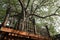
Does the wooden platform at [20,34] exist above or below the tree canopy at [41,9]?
below

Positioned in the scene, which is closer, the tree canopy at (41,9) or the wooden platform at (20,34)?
the wooden platform at (20,34)

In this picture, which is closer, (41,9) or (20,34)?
(20,34)

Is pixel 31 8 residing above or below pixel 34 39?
above

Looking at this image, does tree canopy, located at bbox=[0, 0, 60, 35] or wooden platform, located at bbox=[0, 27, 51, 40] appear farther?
tree canopy, located at bbox=[0, 0, 60, 35]

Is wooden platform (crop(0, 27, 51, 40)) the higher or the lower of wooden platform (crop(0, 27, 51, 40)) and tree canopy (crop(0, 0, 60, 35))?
the lower

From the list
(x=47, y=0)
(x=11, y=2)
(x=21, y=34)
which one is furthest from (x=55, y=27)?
(x=21, y=34)

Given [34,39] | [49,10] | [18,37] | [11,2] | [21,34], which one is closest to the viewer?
[21,34]

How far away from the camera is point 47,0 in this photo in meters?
17.6

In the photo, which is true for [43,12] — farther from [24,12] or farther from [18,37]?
[18,37]

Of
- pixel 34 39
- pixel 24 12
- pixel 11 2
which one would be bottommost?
pixel 34 39

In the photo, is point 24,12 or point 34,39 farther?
point 24,12

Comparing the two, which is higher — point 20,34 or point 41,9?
point 41,9

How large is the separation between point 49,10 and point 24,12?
549cm

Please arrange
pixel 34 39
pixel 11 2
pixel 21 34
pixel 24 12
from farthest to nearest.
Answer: pixel 11 2 < pixel 24 12 < pixel 34 39 < pixel 21 34
